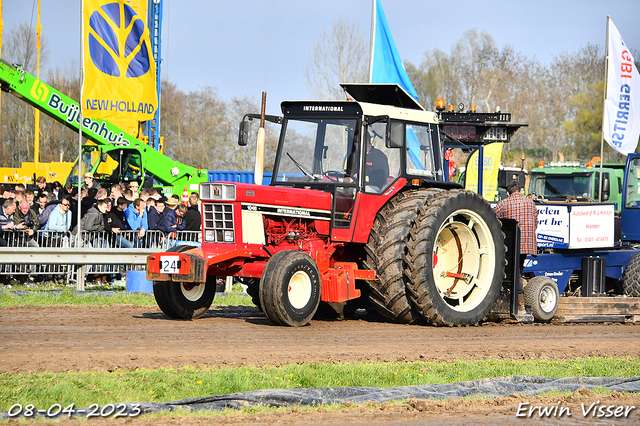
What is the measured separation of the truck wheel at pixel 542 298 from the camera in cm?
1059

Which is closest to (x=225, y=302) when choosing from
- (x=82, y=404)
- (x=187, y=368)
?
(x=187, y=368)

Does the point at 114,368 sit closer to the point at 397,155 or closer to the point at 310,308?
the point at 310,308

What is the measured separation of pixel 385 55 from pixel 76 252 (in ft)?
25.2

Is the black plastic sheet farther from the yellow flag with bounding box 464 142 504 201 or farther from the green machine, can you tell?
the green machine

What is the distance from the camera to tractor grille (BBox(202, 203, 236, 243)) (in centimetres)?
892

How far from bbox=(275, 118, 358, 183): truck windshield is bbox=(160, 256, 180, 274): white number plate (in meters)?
1.91

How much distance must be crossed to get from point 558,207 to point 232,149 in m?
38.2

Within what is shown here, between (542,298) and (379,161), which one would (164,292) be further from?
(542,298)

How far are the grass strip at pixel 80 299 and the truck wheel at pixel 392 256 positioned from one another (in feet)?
11.8

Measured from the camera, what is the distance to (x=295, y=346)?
742 centimetres

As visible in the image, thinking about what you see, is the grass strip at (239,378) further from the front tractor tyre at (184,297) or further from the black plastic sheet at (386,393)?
the front tractor tyre at (184,297)

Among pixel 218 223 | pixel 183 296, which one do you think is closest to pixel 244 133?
pixel 218 223

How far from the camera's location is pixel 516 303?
Answer: 10.5 m

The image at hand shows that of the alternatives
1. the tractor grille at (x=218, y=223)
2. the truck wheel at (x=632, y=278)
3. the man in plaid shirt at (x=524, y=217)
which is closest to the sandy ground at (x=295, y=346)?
the tractor grille at (x=218, y=223)
